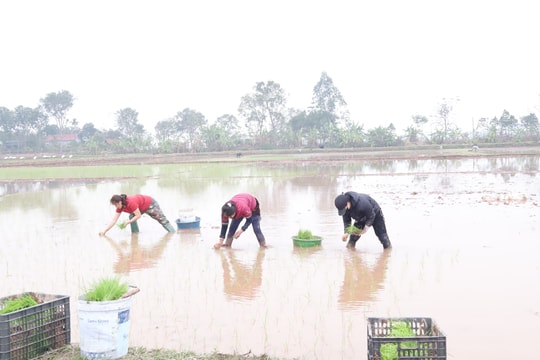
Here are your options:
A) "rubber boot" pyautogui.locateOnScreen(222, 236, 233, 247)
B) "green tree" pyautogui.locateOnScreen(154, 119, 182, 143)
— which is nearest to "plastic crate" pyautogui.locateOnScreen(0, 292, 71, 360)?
"rubber boot" pyautogui.locateOnScreen(222, 236, 233, 247)

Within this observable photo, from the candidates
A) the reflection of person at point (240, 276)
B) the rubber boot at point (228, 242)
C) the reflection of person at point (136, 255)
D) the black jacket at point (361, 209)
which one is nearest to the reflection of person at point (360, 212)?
the black jacket at point (361, 209)

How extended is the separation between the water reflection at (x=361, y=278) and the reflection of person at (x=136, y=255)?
2.96 m

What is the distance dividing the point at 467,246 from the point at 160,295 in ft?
16.3

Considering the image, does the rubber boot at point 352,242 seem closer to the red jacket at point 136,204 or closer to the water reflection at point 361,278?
the water reflection at point 361,278

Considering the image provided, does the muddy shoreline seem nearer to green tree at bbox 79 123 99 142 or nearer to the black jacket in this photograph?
the black jacket

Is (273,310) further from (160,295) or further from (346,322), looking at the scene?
(160,295)

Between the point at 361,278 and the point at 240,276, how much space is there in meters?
1.57

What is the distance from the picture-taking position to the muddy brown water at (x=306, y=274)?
5.04 meters

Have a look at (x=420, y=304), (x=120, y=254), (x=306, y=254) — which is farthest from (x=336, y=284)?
A: (x=120, y=254)

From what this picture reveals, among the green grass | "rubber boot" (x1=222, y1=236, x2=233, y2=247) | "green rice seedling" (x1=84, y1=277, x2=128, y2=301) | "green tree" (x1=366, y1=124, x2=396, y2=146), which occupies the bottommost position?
the green grass

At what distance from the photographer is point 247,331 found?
5176 mm

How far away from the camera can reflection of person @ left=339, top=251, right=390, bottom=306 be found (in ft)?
20.1

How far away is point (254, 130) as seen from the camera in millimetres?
70125

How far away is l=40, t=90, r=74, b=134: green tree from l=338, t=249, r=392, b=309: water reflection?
76698 millimetres
